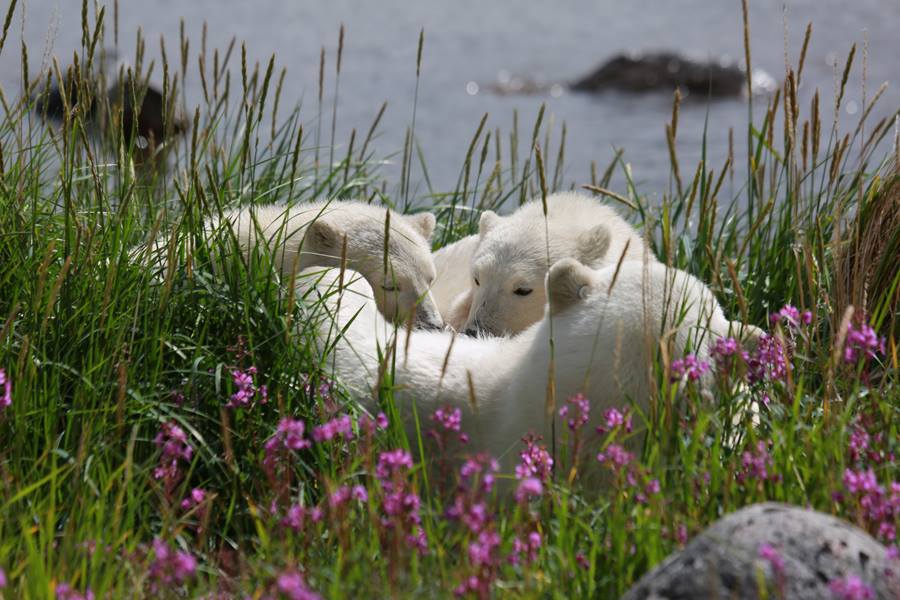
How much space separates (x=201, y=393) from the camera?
3.71 m

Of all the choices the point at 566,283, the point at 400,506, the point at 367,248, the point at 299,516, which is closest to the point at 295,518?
the point at 299,516

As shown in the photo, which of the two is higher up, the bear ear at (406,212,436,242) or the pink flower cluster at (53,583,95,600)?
the bear ear at (406,212,436,242)

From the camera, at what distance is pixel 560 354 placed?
143 inches

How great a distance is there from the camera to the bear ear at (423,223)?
5.40 meters

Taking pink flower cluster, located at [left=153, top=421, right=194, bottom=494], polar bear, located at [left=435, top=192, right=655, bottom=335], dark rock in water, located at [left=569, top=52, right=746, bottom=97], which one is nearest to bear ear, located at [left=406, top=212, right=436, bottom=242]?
polar bear, located at [left=435, top=192, right=655, bottom=335]

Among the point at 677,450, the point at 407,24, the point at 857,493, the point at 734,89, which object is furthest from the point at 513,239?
the point at 407,24

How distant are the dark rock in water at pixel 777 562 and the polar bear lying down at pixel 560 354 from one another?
87cm

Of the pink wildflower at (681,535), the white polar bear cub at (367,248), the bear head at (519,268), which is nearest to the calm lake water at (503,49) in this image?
the bear head at (519,268)

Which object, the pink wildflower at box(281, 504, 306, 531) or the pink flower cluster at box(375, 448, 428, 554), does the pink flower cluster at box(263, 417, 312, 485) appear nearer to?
the pink wildflower at box(281, 504, 306, 531)

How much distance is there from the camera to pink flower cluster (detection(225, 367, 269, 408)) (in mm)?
3486

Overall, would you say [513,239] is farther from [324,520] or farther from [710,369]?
[324,520]

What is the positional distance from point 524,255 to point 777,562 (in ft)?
9.81

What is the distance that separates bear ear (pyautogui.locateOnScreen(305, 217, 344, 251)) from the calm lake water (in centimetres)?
757

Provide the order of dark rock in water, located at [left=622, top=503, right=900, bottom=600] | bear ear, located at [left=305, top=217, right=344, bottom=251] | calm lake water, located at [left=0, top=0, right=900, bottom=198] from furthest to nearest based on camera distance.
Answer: calm lake water, located at [left=0, top=0, right=900, bottom=198] → bear ear, located at [left=305, top=217, right=344, bottom=251] → dark rock in water, located at [left=622, top=503, right=900, bottom=600]
